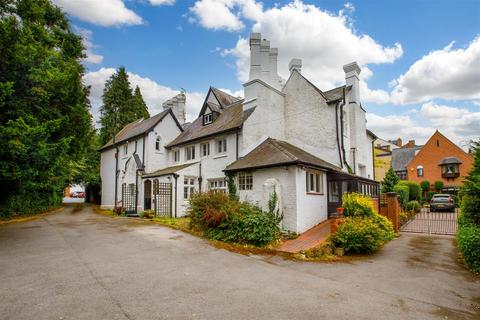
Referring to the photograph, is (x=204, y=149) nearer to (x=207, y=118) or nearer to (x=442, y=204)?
(x=207, y=118)

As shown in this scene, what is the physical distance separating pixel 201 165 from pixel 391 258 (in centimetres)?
1396

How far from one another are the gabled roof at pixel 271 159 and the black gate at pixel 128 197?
490 inches

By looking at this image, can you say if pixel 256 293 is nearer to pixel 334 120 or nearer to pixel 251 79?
pixel 334 120

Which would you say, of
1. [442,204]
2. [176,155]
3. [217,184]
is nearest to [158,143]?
[176,155]

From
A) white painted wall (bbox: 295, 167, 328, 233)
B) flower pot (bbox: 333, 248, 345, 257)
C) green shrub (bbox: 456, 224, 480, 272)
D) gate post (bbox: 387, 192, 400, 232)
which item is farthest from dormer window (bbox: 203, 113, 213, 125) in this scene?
green shrub (bbox: 456, 224, 480, 272)

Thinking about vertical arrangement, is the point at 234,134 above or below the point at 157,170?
above

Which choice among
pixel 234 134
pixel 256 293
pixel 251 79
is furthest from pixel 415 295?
pixel 251 79

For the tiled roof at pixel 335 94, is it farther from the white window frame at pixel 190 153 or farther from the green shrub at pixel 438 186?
the green shrub at pixel 438 186

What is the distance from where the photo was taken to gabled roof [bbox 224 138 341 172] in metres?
14.1

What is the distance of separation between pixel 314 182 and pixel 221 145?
7681 mm

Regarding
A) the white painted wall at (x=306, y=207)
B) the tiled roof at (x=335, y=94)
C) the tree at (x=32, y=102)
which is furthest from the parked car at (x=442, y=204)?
the tree at (x=32, y=102)

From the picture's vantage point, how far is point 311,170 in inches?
597

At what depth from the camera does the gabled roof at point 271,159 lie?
14094mm

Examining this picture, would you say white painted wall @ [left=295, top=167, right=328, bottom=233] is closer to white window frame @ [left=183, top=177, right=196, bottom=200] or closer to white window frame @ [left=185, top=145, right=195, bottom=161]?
white window frame @ [left=183, top=177, right=196, bottom=200]
